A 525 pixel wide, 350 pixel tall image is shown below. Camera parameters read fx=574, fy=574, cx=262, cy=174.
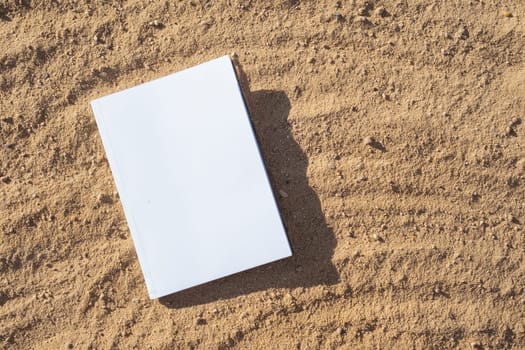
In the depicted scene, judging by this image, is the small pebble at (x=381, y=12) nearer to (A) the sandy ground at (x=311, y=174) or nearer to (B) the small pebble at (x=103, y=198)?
(A) the sandy ground at (x=311, y=174)

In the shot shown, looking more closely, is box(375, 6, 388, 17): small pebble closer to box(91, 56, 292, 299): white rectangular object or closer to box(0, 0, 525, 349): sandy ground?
box(0, 0, 525, 349): sandy ground

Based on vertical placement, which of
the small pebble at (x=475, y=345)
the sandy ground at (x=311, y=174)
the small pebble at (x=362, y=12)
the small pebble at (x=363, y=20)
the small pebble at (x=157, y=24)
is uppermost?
the small pebble at (x=157, y=24)

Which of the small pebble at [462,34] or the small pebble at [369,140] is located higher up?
the small pebble at [462,34]

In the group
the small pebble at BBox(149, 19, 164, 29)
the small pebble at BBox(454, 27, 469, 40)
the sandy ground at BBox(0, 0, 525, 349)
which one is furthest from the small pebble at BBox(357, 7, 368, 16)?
the small pebble at BBox(149, 19, 164, 29)

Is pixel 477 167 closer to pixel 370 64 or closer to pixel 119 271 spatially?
pixel 370 64

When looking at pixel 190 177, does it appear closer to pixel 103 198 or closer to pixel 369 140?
pixel 103 198

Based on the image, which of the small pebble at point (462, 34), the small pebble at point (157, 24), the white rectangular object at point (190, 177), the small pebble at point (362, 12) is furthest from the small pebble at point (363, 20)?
the small pebble at point (157, 24)

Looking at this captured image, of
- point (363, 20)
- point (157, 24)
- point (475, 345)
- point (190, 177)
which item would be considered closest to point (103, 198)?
point (190, 177)
